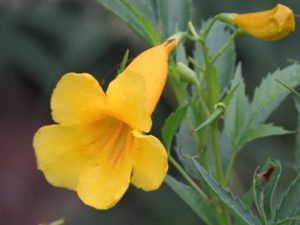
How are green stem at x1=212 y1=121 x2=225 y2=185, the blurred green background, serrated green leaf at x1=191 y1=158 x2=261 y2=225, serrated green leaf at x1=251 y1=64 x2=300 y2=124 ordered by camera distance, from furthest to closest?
the blurred green background < serrated green leaf at x1=251 y1=64 x2=300 y2=124 < green stem at x1=212 y1=121 x2=225 y2=185 < serrated green leaf at x1=191 y1=158 x2=261 y2=225

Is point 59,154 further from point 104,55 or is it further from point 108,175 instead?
point 104,55

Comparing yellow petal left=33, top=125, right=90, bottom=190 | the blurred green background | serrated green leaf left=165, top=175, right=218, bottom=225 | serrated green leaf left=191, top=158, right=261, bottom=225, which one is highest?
yellow petal left=33, top=125, right=90, bottom=190

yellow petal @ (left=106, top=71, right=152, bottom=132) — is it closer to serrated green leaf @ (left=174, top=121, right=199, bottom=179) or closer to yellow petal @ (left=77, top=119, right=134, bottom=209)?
yellow petal @ (left=77, top=119, right=134, bottom=209)

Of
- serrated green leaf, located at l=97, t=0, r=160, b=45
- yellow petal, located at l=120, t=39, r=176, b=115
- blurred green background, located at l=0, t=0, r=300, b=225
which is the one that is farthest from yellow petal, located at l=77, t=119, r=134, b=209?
blurred green background, located at l=0, t=0, r=300, b=225

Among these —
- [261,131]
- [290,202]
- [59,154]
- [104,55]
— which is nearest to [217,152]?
[261,131]

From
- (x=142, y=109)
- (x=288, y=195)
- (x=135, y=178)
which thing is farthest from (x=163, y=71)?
(x=288, y=195)

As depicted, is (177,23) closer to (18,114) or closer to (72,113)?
(72,113)

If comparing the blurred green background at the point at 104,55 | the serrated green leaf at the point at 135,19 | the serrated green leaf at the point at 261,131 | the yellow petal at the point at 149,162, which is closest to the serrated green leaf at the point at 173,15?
the serrated green leaf at the point at 135,19
